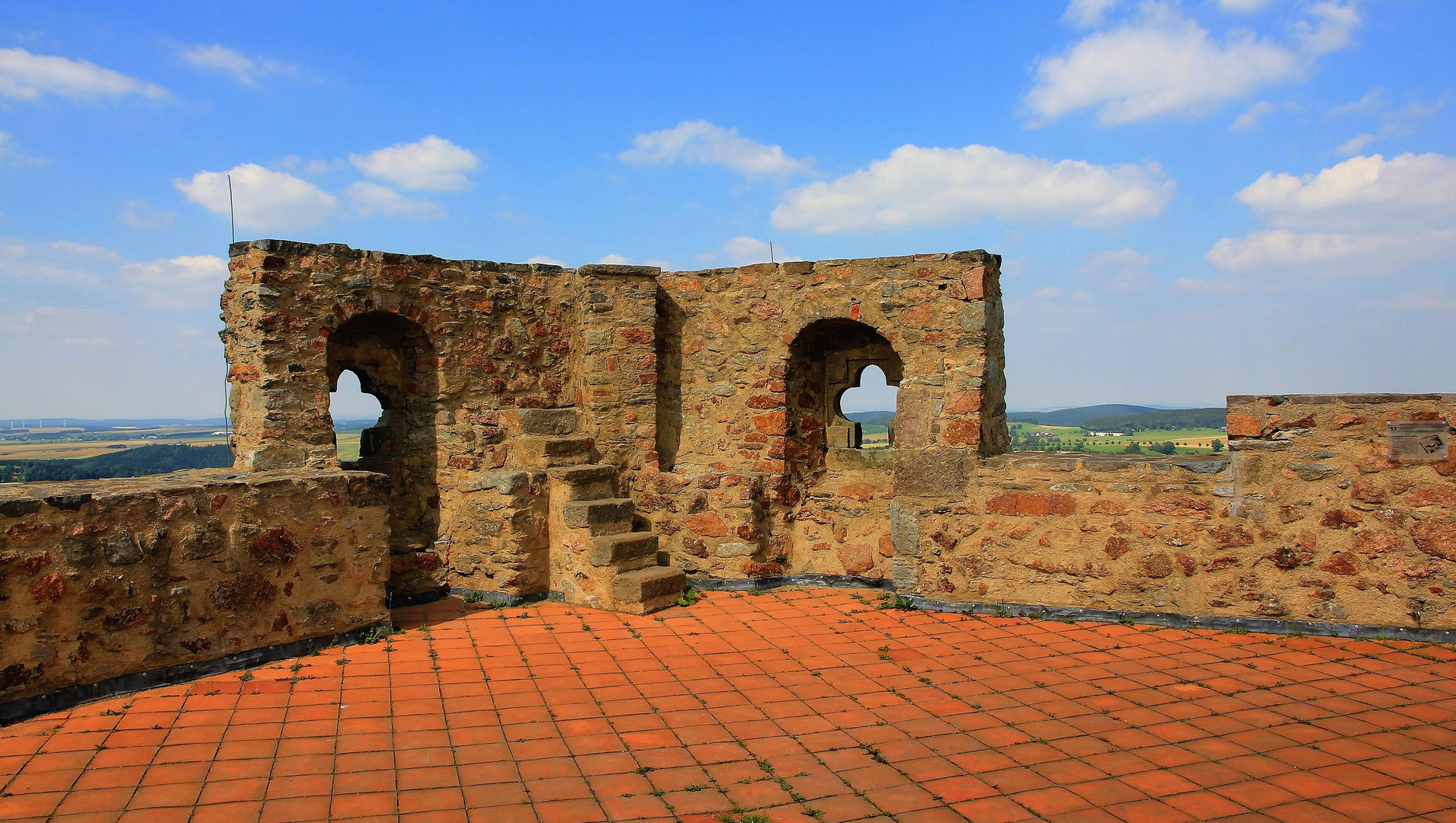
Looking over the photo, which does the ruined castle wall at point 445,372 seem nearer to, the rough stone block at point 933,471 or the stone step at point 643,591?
the stone step at point 643,591

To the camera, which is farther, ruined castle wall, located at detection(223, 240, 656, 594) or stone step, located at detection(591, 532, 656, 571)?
stone step, located at detection(591, 532, 656, 571)

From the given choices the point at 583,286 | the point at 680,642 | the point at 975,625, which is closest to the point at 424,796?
the point at 680,642

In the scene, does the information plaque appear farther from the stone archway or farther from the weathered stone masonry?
the stone archway

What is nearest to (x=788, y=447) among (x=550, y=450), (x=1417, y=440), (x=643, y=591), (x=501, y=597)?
(x=643, y=591)

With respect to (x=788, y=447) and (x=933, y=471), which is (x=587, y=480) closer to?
(x=788, y=447)

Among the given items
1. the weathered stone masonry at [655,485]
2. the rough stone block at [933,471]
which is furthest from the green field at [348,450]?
the rough stone block at [933,471]

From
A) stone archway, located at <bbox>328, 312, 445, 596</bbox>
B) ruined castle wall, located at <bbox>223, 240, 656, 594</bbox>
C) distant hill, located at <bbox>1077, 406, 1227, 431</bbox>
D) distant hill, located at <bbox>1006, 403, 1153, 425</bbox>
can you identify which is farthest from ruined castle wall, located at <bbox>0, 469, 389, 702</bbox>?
distant hill, located at <bbox>1006, 403, 1153, 425</bbox>

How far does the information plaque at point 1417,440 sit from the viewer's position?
16.8 ft

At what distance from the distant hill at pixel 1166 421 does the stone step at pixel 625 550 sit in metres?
28.0

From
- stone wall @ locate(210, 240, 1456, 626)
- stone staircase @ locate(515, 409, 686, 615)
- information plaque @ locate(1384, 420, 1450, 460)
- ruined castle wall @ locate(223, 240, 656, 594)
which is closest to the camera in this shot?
information plaque @ locate(1384, 420, 1450, 460)

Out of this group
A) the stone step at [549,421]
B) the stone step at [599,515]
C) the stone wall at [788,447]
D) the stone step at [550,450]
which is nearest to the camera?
the stone wall at [788,447]

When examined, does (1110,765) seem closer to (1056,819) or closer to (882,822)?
(1056,819)

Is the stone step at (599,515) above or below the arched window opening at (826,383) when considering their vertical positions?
below

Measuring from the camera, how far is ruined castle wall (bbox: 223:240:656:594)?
6.08 m
